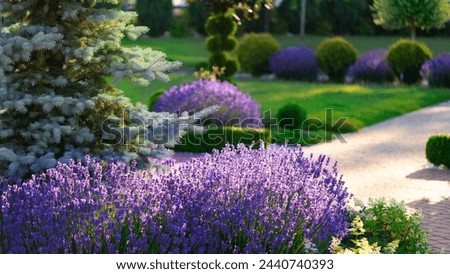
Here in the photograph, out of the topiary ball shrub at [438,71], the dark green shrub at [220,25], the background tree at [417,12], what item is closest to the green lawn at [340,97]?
the topiary ball shrub at [438,71]

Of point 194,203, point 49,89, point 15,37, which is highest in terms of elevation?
point 15,37

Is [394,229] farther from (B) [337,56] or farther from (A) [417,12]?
(A) [417,12]

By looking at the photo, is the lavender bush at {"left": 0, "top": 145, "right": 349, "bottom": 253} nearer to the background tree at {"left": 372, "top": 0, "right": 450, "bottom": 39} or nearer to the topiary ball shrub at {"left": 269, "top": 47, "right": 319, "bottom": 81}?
the topiary ball shrub at {"left": 269, "top": 47, "right": 319, "bottom": 81}

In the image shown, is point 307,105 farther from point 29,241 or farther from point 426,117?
point 29,241

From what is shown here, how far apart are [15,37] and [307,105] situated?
10.4 meters

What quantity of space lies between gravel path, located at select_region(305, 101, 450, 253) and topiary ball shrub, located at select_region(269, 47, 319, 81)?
748cm

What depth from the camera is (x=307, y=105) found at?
15836mm

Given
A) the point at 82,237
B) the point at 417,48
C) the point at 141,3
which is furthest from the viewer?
the point at 141,3

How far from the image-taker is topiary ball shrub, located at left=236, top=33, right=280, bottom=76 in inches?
891

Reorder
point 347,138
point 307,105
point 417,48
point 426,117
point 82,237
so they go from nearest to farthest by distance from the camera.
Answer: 1. point 82,237
2. point 347,138
3. point 426,117
4. point 307,105
5. point 417,48

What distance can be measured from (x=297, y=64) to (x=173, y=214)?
1707 centimetres

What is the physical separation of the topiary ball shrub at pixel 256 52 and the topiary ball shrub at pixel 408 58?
3800mm

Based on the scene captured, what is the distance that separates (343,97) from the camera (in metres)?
17.0

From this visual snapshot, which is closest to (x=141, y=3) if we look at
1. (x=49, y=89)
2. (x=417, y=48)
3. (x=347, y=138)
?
(x=417, y=48)
